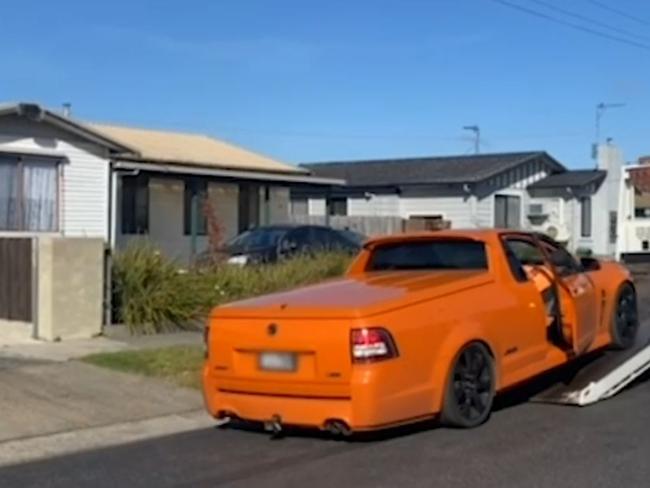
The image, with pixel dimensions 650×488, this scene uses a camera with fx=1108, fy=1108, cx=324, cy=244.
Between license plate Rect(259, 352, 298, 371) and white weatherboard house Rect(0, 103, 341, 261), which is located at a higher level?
white weatherboard house Rect(0, 103, 341, 261)

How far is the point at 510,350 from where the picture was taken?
9445 millimetres

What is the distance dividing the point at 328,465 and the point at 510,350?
91.5 inches

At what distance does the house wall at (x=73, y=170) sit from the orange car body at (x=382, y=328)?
571 inches

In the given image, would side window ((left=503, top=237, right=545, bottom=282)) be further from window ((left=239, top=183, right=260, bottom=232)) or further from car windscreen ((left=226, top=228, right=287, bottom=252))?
window ((left=239, top=183, right=260, bottom=232))

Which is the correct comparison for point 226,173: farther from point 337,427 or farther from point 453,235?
point 337,427

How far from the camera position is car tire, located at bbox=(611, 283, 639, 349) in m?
11.6

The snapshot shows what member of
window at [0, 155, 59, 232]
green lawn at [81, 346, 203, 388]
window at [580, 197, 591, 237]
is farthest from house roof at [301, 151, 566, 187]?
green lawn at [81, 346, 203, 388]

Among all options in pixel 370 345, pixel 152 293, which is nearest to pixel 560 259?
pixel 370 345

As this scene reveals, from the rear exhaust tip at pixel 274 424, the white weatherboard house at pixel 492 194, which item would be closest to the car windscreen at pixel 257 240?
the white weatherboard house at pixel 492 194

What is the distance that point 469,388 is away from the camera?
8.90 metres

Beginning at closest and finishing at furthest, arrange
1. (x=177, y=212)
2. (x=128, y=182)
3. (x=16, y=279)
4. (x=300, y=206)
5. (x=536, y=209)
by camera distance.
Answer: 1. (x=16, y=279)
2. (x=128, y=182)
3. (x=177, y=212)
4. (x=300, y=206)
5. (x=536, y=209)

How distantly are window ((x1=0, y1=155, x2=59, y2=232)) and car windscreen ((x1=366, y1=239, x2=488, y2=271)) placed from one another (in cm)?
1386

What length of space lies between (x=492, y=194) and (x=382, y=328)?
3131 cm

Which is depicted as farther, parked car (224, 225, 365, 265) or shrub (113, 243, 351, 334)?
parked car (224, 225, 365, 265)
